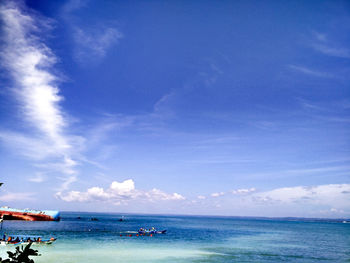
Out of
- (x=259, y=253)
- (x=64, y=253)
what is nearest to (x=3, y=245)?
(x=64, y=253)

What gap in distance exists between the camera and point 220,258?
40938 millimetres

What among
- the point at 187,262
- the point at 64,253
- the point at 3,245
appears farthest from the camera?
the point at 3,245

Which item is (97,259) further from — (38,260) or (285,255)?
(285,255)

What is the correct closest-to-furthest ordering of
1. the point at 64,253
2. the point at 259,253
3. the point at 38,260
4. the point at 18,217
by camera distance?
the point at 38,260, the point at 64,253, the point at 259,253, the point at 18,217

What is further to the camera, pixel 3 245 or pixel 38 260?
pixel 3 245

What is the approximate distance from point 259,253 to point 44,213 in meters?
105

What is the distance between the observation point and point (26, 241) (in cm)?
4716

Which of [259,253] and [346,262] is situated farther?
[259,253]

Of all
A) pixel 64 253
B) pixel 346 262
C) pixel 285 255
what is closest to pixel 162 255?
Answer: pixel 64 253

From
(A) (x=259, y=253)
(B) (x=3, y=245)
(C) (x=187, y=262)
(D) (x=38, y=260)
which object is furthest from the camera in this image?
(A) (x=259, y=253)

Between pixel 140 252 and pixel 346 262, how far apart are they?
35.3 m

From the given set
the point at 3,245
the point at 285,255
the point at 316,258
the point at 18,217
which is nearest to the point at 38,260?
the point at 3,245

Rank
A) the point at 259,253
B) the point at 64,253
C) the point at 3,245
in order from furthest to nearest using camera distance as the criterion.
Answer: the point at 259,253, the point at 3,245, the point at 64,253

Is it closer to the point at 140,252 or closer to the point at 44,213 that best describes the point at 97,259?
the point at 140,252
